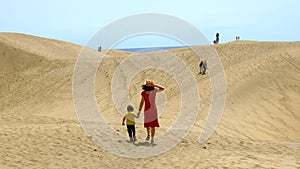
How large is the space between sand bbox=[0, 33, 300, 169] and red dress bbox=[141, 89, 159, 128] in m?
0.85

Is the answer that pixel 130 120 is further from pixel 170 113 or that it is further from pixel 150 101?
pixel 170 113

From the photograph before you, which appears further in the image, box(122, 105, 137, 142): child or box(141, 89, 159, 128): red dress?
box(122, 105, 137, 142): child

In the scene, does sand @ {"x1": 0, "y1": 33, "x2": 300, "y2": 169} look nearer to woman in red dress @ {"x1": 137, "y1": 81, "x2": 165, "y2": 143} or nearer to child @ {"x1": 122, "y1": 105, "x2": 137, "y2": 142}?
child @ {"x1": 122, "y1": 105, "x2": 137, "y2": 142}

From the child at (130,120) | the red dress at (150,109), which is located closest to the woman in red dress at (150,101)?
the red dress at (150,109)

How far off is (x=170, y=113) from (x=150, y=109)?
19.9 ft

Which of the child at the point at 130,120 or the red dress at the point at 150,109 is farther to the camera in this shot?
the child at the point at 130,120

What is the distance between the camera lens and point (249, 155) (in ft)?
28.8

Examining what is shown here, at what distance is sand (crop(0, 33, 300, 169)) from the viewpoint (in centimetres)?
886

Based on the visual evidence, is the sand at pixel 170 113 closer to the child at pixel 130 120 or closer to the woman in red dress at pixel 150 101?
the child at pixel 130 120

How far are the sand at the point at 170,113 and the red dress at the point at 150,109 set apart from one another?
0.85m

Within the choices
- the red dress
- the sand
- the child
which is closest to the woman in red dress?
the red dress

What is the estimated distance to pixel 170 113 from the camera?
1541 cm

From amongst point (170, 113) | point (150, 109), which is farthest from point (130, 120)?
point (170, 113)

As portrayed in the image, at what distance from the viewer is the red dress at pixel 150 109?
30.6 ft
